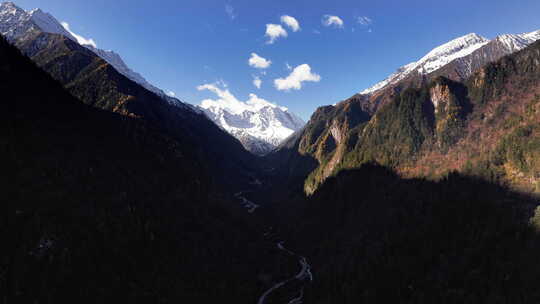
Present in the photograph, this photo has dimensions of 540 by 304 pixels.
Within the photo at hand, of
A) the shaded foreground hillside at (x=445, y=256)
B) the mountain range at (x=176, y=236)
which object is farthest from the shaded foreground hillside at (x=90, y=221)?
the shaded foreground hillside at (x=445, y=256)

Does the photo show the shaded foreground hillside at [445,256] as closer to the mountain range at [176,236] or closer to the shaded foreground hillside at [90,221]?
the mountain range at [176,236]

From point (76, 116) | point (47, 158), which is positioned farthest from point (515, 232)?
point (76, 116)

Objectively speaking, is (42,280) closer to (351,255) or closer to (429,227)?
(351,255)

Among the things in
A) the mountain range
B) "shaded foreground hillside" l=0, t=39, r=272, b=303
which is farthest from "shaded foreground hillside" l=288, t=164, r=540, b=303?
"shaded foreground hillside" l=0, t=39, r=272, b=303

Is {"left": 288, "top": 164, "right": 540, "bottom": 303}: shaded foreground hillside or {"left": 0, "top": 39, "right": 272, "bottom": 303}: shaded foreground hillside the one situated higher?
{"left": 288, "top": 164, "right": 540, "bottom": 303}: shaded foreground hillside

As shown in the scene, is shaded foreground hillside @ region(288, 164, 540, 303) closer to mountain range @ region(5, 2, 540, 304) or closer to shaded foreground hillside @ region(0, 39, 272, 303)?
mountain range @ region(5, 2, 540, 304)

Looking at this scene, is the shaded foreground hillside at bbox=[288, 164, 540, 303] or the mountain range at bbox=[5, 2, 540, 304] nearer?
the mountain range at bbox=[5, 2, 540, 304]

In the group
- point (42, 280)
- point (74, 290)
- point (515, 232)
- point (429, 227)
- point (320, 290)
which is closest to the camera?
point (42, 280)

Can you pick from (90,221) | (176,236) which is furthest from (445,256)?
(90,221)
